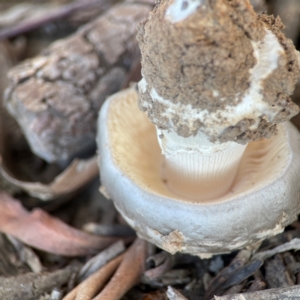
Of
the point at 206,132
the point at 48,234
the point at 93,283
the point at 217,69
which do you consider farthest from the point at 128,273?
the point at 217,69

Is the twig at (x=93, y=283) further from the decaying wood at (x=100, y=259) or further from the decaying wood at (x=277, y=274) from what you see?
the decaying wood at (x=277, y=274)

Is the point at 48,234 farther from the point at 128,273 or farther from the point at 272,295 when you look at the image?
the point at 272,295

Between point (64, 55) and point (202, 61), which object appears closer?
point (202, 61)

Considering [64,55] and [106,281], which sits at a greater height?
[64,55]

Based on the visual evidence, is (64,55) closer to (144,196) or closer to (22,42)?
(22,42)

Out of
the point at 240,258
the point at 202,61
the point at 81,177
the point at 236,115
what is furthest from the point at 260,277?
the point at 81,177

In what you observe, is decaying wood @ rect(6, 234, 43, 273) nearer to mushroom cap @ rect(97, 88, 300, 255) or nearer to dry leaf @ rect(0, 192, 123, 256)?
dry leaf @ rect(0, 192, 123, 256)
